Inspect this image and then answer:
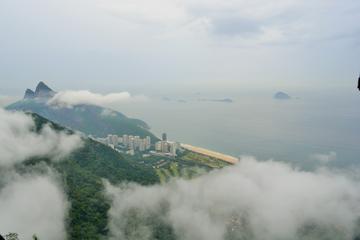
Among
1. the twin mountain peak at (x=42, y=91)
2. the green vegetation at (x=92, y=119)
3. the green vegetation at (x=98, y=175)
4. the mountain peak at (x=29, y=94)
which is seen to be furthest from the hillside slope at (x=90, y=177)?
the mountain peak at (x=29, y=94)

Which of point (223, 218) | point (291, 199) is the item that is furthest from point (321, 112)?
point (223, 218)

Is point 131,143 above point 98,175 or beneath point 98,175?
above

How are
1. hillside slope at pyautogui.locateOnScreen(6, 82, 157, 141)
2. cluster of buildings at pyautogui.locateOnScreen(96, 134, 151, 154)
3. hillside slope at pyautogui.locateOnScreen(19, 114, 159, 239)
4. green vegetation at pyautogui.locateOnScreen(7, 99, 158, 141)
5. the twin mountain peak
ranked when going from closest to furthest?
1. hillside slope at pyautogui.locateOnScreen(19, 114, 159, 239)
2. cluster of buildings at pyautogui.locateOnScreen(96, 134, 151, 154)
3. green vegetation at pyautogui.locateOnScreen(7, 99, 158, 141)
4. hillside slope at pyautogui.locateOnScreen(6, 82, 157, 141)
5. the twin mountain peak

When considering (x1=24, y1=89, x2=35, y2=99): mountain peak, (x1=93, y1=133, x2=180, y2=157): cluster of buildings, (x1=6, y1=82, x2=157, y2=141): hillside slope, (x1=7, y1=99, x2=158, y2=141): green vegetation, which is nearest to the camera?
(x1=93, y1=133, x2=180, y2=157): cluster of buildings

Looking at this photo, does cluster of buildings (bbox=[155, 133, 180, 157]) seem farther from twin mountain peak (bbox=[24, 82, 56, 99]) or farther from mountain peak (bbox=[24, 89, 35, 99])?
mountain peak (bbox=[24, 89, 35, 99])

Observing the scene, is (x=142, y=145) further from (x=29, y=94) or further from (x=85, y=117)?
(x=29, y=94)

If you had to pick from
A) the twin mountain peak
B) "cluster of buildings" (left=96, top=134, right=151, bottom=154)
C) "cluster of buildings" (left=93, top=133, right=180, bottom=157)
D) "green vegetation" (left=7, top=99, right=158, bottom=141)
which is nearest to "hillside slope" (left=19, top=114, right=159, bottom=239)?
"cluster of buildings" (left=93, top=133, right=180, bottom=157)

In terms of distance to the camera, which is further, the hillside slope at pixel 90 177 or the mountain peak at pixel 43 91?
the mountain peak at pixel 43 91

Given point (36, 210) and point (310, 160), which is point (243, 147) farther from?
point (36, 210)

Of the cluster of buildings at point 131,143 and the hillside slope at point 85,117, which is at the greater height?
the hillside slope at point 85,117

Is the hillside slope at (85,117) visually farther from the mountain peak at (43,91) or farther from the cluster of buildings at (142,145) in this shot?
the cluster of buildings at (142,145)

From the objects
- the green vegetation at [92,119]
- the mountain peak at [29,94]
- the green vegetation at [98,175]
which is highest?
the mountain peak at [29,94]

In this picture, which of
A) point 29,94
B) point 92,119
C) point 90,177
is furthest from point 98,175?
point 29,94
